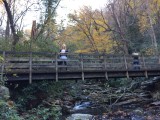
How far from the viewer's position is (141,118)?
1419 cm

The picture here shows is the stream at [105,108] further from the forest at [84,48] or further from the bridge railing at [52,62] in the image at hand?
the bridge railing at [52,62]

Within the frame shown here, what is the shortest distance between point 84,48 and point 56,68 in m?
23.6

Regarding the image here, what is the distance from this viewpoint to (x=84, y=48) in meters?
38.8

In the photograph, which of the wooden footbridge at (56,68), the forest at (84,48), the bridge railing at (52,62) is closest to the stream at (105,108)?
the forest at (84,48)

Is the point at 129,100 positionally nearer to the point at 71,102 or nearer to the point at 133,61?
the point at 133,61

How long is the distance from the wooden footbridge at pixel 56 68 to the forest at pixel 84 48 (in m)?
1.38

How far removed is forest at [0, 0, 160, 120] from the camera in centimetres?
1498

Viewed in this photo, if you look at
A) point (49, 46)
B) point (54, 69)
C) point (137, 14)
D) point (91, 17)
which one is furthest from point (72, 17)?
point (54, 69)

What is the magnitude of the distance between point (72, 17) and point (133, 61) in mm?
20055

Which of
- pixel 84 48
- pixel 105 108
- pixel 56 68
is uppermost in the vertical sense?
pixel 84 48

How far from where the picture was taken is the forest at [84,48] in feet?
49.1

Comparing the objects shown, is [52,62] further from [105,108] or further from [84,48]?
[84,48]

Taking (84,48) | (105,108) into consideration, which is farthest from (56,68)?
(84,48)

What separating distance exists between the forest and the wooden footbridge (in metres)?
1.38
